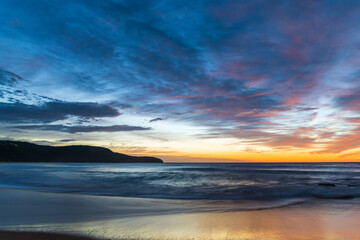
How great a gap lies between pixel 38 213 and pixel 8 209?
1.78 meters

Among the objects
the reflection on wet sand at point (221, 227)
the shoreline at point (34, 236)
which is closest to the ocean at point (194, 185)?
the reflection on wet sand at point (221, 227)

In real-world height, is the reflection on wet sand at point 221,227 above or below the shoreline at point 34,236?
below

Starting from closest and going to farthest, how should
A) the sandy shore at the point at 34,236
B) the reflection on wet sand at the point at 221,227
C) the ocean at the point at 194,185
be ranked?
1. the sandy shore at the point at 34,236
2. the reflection on wet sand at the point at 221,227
3. the ocean at the point at 194,185

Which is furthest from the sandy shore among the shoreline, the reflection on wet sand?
the reflection on wet sand

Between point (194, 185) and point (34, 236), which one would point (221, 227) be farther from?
point (194, 185)

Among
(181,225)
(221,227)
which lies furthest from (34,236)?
(221,227)

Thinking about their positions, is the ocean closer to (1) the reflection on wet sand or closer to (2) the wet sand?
(2) the wet sand

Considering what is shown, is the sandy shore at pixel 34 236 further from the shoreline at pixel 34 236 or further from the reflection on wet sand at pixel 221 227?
the reflection on wet sand at pixel 221 227

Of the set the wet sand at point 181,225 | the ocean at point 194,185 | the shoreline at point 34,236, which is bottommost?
the ocean at point 194,185

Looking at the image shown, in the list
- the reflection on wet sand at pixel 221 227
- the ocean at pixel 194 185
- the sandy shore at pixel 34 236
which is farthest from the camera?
the ocean at pixel 194 185

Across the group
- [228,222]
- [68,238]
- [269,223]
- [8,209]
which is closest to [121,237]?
[68,238]

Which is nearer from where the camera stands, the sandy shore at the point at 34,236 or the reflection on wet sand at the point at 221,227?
the sandy shore at the point at 34,236

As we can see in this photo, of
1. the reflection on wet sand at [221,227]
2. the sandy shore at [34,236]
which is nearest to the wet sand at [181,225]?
the reflection on wet sand at [221,227]

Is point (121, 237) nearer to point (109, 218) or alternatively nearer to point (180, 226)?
point (180, 226)
